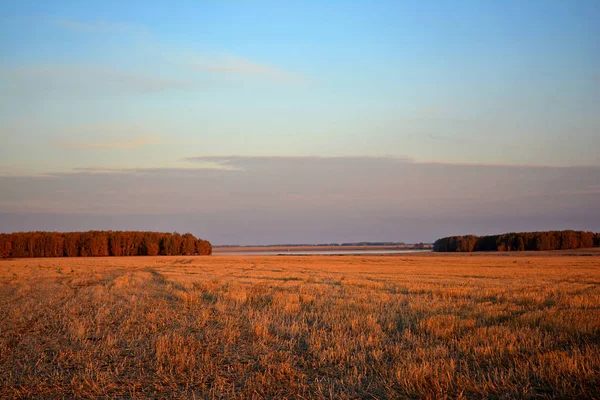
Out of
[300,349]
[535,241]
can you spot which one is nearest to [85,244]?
[535,241]

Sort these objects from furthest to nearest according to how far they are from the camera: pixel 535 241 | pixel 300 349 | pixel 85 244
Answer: pixel 535 241 < pixel 85 244 < pixel 300 349

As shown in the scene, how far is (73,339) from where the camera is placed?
11.7m

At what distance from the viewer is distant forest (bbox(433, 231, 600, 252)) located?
12131cm

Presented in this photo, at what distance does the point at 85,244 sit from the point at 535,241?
385ft

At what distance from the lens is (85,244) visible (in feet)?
382

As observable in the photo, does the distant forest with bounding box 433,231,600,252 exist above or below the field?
below

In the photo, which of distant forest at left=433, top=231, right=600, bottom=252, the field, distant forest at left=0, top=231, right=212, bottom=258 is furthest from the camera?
distant forest at left=433, top=231, right=600, bottom=252

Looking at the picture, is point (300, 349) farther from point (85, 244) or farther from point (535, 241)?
point (535, 241)

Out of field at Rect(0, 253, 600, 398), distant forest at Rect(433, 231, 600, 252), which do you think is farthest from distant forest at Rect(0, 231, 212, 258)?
field at Rect(0, 253, 600, 398)

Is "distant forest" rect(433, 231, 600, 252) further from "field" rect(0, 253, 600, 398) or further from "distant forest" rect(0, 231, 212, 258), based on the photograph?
"field" rect(0, 253, 600, 398)

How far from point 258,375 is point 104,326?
6881 mm

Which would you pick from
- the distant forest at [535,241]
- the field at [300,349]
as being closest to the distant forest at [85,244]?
the distant forest at [535,241]

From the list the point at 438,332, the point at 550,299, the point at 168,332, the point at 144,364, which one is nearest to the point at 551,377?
the point at 438,332

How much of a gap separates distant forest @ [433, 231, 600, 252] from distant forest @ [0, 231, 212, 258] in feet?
291
